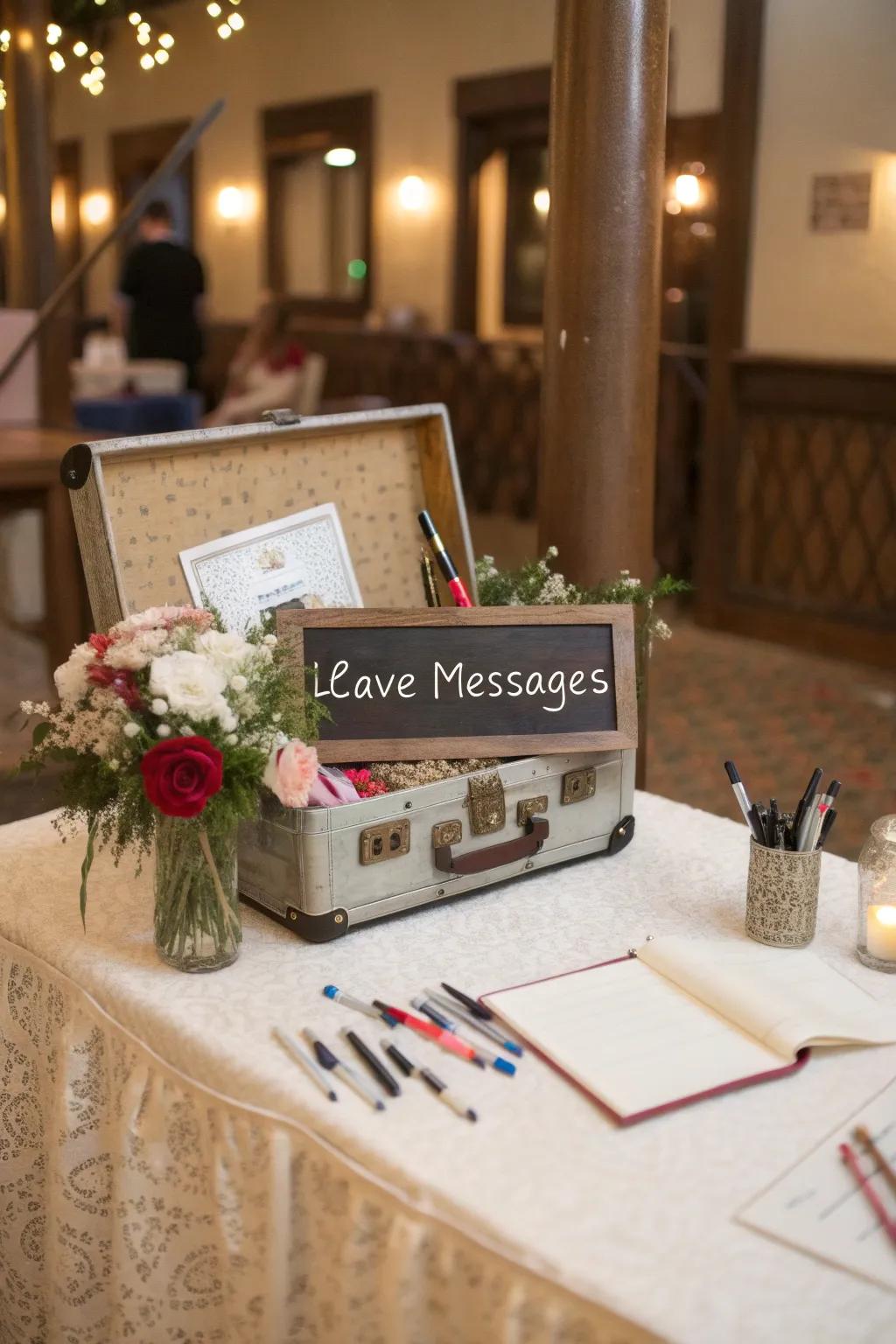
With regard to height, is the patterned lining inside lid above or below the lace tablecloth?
above

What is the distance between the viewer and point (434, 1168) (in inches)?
38.0

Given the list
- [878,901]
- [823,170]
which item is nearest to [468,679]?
[878,901]

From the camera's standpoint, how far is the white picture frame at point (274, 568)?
160 centimetres

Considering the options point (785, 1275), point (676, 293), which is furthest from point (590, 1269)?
point (676, 293)

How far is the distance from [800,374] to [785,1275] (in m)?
4.92

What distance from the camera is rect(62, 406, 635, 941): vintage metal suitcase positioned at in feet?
4.36

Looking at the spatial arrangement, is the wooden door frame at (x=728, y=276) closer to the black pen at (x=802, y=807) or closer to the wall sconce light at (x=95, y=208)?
the black pen at (x=802, y=807)

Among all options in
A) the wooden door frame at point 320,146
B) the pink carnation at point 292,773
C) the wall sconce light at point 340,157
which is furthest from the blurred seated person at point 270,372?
the pink carnation at point 292,773

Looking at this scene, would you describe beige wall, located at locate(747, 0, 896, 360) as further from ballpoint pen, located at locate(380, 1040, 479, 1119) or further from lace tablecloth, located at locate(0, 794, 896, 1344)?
ballpoint pen, located at locate(380, 1040, 479, 1119)

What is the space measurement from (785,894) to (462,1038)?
15.0 inches

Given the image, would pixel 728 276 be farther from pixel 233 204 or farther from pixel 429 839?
pixel 233 204

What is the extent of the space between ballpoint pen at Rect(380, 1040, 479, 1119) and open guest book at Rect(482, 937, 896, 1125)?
97mm

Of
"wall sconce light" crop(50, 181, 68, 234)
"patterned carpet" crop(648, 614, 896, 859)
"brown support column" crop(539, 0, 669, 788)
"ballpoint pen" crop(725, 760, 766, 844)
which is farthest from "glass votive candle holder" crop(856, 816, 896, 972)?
"wall sconce light" crop(50, 181, 68, 234)

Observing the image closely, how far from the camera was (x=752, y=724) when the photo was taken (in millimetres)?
4438
